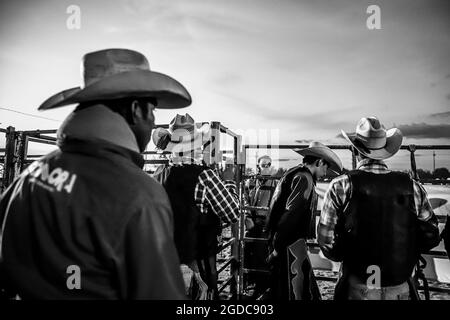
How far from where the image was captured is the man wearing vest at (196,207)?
281cm

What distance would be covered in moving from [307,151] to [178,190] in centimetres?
162

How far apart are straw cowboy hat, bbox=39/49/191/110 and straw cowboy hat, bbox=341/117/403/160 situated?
179cm

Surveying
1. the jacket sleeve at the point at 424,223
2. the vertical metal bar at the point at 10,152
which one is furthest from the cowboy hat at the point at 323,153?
the vertical metal bar at the point at 10,152

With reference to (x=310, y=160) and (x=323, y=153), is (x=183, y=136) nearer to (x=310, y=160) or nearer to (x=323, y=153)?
(x=310, y=160)

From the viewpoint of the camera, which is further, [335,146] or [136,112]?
[335,146]

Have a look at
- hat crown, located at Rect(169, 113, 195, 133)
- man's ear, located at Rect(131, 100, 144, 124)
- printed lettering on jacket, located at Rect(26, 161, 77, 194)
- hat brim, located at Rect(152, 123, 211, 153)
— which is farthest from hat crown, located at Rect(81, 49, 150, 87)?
hat crown, located at Rect(169, 113, 195, 133)

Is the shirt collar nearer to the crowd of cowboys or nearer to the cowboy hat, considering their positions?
the cowboy hat

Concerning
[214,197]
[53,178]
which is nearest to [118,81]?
[53,178]

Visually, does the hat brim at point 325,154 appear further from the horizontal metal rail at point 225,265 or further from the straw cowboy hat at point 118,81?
the straw cowboy hat at point 118,81

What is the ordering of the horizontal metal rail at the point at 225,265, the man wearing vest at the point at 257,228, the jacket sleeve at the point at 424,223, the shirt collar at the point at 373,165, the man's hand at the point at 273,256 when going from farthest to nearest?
the man wearing vest at the point at 257,228
the horizontal metal rail at the point at 225,265
the man's hand at the point at 273,256
the shirt collar at the point at 373,165
the jacket sleeve at the point at 424,223

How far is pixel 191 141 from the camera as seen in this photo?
3117 millimetres

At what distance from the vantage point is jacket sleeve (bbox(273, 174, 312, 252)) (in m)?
A: 3.11

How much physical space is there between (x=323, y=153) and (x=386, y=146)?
35.9 inches
